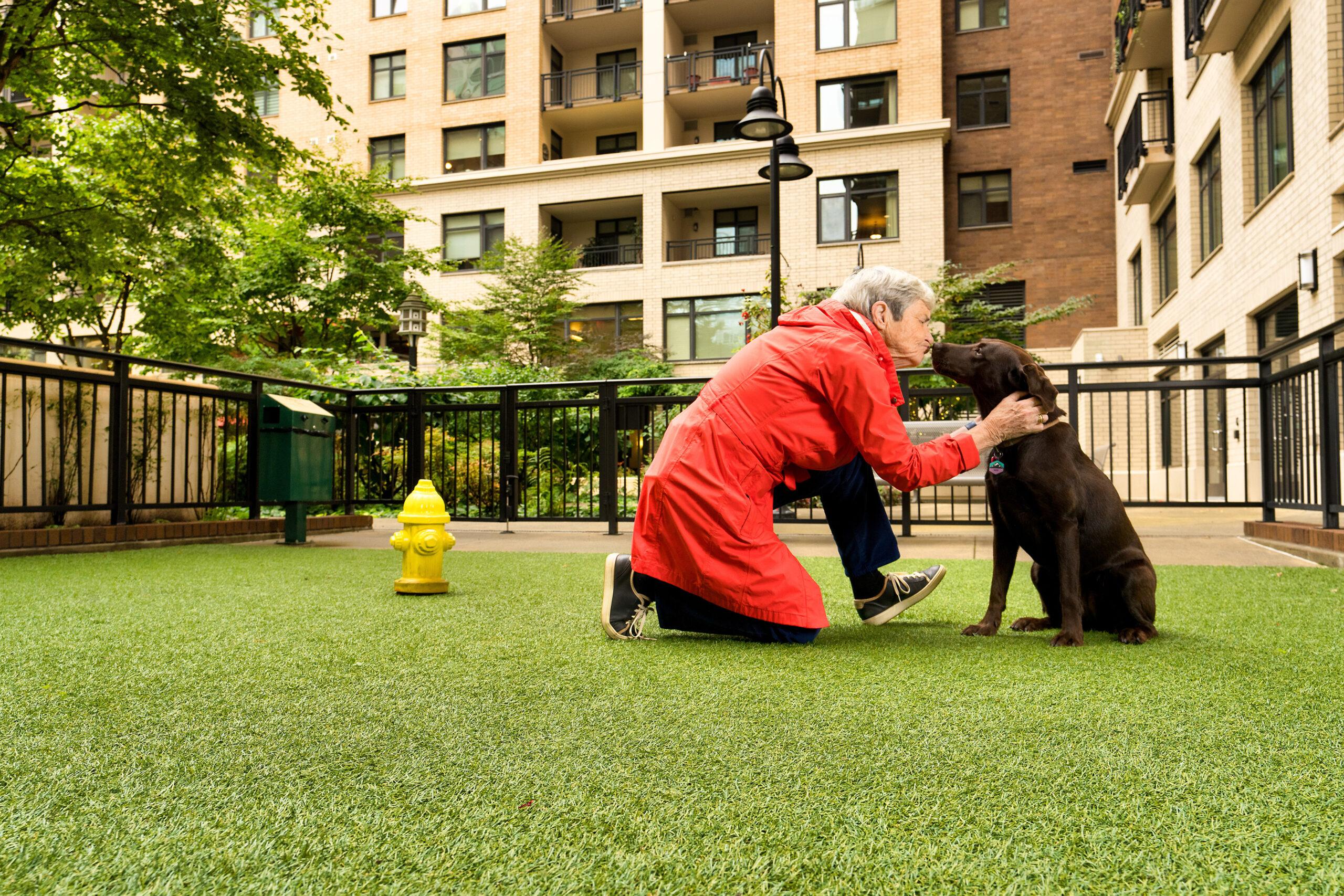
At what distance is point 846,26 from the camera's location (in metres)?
25.8

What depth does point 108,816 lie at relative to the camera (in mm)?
1458

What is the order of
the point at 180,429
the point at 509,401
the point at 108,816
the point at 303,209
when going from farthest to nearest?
the point at 303,209, the point at 509,401, the point at 180,429, the point at 108,816

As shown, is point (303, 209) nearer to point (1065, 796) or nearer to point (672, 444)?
point (672, 444)

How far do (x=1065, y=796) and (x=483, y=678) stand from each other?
154cm

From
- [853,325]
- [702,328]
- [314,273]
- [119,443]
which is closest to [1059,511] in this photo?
[853,325]

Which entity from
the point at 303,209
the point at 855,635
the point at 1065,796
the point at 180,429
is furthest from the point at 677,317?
the point at 1065,796

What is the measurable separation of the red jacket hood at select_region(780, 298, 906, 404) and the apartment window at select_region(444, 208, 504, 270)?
84.8 feet

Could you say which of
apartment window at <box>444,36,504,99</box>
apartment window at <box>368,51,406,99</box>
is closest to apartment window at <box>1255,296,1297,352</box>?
apartment window at <box>444,36,504,99</box>

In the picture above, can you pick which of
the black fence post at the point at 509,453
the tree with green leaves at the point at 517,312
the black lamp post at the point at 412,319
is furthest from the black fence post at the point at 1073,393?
the tree with green leaves at the point at 517,312

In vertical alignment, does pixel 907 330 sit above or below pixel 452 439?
above

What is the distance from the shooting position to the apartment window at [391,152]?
29047 mm

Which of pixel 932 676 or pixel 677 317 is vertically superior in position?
pixel 677 317

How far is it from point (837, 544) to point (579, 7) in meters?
28.9

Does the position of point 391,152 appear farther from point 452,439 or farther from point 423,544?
point 423,544
